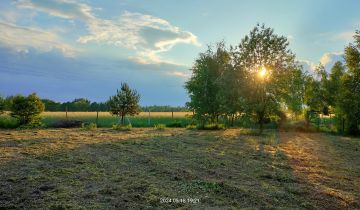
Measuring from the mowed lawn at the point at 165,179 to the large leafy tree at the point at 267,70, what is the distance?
12.1 m

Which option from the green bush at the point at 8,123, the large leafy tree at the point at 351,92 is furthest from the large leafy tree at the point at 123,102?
the large leafy tree at the point at 351,92

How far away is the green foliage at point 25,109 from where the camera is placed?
29234 mm

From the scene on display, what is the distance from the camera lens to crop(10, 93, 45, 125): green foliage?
2923 cm

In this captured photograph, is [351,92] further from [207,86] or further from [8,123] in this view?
[8,123]

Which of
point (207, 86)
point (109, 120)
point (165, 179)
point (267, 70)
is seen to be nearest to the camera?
point (165, 179)

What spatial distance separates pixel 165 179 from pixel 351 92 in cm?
2677

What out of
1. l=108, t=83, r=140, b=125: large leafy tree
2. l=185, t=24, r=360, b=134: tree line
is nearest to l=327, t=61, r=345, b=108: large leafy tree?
l=185, t=24, r=360, b=134: tree line

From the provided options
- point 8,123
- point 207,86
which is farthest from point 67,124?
point 207,86

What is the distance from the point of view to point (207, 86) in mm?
32219

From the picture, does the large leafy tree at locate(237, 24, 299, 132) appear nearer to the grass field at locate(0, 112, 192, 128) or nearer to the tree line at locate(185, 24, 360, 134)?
the tree line at locate(185, 24, 360, 134)

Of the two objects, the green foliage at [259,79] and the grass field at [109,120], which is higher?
the green foliage at [259,79]

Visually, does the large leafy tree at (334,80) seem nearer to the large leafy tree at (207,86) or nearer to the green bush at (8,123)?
the large leafy tree at (207,86)

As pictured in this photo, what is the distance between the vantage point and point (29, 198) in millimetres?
7281

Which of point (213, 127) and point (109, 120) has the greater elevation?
point (109, 120)
